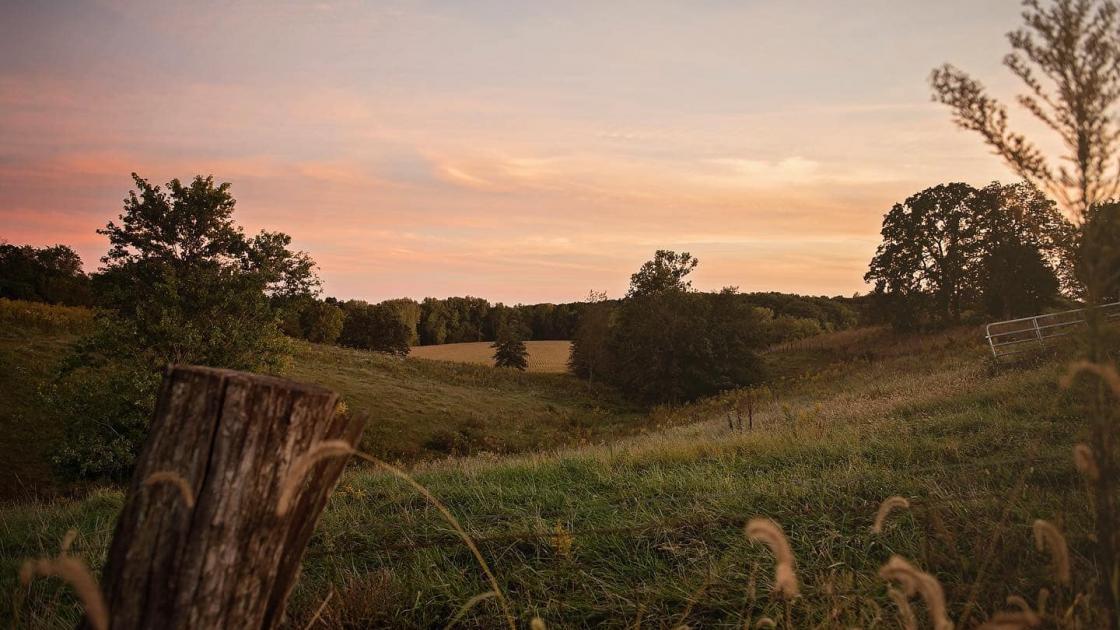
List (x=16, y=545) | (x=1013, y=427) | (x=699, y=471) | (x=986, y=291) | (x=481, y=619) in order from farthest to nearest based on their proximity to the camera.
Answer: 1. (x=986, y=291)
2. (x=1013, y=427)
3. (x=699, y=471)
4. (x=16, y=545)
5. (x=481, y=619)

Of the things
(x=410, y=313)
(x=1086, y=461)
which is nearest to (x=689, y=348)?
(x=1086, y=461)

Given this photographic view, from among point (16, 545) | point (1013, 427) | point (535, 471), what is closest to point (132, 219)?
point (16, 545)

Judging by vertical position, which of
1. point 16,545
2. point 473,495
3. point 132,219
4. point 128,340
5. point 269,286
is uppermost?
point 132,219

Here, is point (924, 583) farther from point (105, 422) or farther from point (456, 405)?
point (456, 405)

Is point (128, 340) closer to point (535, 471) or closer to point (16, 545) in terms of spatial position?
point (16, 545)

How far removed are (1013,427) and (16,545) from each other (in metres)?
12.3

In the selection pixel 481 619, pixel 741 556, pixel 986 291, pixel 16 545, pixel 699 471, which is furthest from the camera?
pixel 986 291

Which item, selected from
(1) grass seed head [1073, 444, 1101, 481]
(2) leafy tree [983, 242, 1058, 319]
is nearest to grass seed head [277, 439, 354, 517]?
(1) grass seed head [1073, 444, 1101, 481]

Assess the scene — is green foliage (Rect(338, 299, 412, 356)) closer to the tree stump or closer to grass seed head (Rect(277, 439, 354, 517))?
the tree stump

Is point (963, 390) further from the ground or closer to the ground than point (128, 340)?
closer to the ground

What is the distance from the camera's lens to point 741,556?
14.8 feet

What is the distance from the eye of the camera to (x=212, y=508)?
2.20 meters

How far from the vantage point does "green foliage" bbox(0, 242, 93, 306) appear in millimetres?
43294

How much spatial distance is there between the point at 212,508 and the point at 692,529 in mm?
3860
